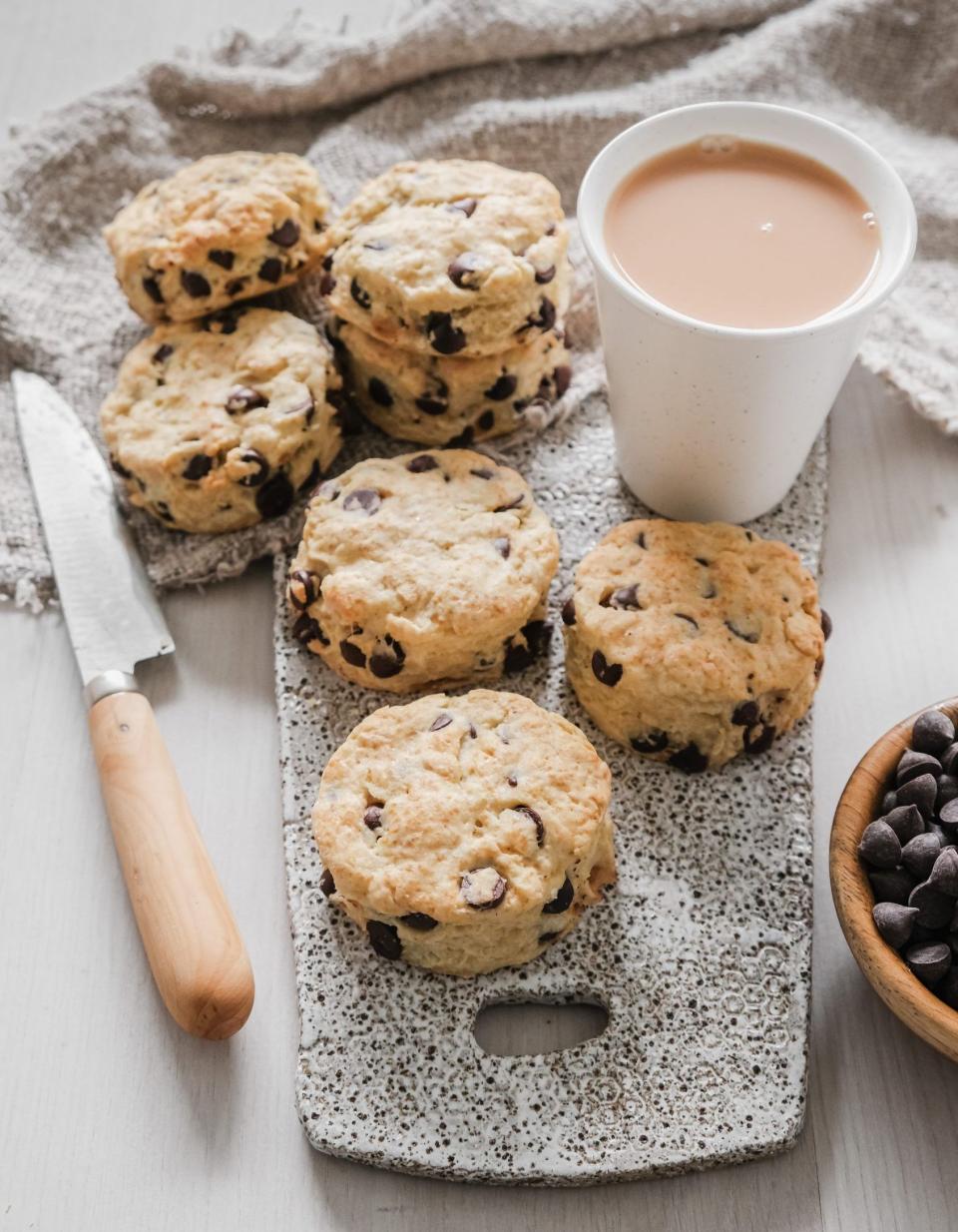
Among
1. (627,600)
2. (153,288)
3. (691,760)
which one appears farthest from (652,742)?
(153,288)

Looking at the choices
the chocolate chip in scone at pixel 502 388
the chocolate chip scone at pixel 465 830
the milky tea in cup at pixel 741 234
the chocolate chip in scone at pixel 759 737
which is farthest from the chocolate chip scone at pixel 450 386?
the chocolate chip in scone at pixel 759 737

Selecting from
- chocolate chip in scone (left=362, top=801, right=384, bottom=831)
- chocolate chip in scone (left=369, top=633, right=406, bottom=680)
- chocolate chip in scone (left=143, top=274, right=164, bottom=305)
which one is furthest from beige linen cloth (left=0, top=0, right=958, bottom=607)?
chocolate chip in scone (left=362, top=801, right=384, bottom=831)

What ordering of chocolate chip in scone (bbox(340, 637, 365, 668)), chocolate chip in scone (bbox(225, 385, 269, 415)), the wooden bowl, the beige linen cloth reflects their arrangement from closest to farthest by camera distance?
the wooden bowl < chocolate chip in scone (bbox(340, 637, 365, 668)) < chocolate chip in scone (bbox(225, 385, 269, 415)) < the beige linen cloth

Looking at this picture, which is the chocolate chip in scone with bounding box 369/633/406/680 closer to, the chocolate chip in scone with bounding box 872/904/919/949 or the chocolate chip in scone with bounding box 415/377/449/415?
the chocolate chip in scone with bounding box 415/377/449/415

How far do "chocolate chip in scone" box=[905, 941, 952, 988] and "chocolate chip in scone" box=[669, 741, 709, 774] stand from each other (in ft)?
1.12

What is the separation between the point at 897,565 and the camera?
6.07 ft

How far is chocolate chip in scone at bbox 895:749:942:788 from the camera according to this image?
1.41 meters

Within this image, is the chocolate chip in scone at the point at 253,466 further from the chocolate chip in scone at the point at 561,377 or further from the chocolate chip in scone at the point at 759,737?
the chocolate chip in scone at the point at 759,737

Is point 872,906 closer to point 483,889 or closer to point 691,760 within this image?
point 691,760

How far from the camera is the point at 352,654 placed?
1605 mm

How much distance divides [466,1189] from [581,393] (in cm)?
109

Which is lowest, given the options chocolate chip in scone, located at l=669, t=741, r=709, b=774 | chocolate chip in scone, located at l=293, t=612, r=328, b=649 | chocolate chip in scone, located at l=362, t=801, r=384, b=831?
chocolate chip in scone, located at l=669, t=741, r=709, b=774

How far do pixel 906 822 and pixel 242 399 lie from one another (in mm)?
982

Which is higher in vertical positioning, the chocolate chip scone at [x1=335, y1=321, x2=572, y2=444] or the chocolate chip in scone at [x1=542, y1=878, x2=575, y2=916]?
the chocolate chip scone at [x1=335, y1=321, x2=572, y2=444]
